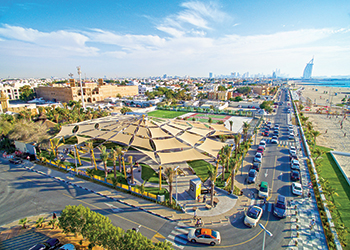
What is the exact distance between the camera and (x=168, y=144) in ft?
87.5

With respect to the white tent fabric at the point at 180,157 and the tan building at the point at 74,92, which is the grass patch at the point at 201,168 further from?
the tan building at the point at 74,92

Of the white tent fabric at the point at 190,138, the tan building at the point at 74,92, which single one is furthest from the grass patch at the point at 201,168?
the tan building at the point at 74,92

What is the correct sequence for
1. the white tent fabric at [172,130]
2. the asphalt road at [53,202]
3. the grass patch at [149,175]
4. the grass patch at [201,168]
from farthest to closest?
the white tent fabric at [172,130]
the grass patch at [201,168]
the grass patch at [149,175]
the asphalt road at [53,202]

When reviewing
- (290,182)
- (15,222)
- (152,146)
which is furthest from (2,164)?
(290,182)

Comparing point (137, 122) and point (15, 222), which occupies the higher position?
point (137, 122)

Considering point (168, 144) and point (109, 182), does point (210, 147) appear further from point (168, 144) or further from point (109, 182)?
point (109, 182)

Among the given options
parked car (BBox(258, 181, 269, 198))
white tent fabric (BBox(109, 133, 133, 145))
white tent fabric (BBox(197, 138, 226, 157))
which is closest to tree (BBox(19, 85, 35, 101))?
white tent fabric (BBox(109, 133, 133, 145))

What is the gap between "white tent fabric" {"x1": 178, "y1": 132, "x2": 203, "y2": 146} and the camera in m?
A: 28.0

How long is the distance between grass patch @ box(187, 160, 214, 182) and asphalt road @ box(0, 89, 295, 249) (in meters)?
5.73

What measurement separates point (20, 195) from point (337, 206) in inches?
1387

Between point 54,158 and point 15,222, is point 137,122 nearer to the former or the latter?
point 54,158

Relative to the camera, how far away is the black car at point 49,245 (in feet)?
43.9

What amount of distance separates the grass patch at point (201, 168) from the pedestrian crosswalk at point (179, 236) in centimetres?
892

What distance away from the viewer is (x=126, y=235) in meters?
11.2
